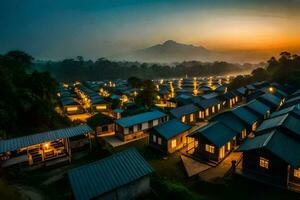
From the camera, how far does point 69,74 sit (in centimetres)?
18600

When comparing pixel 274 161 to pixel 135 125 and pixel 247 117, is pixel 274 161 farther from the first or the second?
pixel 135 125

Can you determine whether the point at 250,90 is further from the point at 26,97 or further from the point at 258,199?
the point at 26,97

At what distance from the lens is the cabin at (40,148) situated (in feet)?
70.7

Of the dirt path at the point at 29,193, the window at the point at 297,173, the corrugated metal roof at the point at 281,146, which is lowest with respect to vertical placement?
the dirt path at the point at 29,193

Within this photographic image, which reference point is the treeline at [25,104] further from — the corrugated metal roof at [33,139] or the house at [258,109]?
the house at [258,109]

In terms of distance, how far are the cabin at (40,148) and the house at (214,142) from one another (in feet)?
51.3

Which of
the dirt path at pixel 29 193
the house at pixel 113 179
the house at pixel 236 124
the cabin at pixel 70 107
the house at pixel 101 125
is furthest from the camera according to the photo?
the cabin at pixel 70 107

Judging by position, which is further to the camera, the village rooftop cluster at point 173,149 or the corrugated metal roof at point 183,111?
the corrugated metal roof at point 183,111

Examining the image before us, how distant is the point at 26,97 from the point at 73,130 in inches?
517

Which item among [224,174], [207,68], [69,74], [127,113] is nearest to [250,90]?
[127,113]

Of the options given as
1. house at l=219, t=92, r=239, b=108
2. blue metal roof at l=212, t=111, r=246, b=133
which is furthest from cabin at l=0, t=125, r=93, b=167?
house at l=219, t=92, r=239, b=108

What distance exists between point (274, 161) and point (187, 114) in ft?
70.6

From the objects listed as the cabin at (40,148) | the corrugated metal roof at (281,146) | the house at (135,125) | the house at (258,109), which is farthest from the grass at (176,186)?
the house at (258,109)

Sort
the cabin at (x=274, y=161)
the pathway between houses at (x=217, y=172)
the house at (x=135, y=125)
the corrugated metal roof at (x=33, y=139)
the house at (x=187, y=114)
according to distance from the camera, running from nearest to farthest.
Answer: the cabin at (x=274, y=161)
the pathway between houses at (x=217, y=172)
the corrugated metal roof at (x=33, y=139)
the house at (x=135, y=125)
the house at (x=187, y=114)
